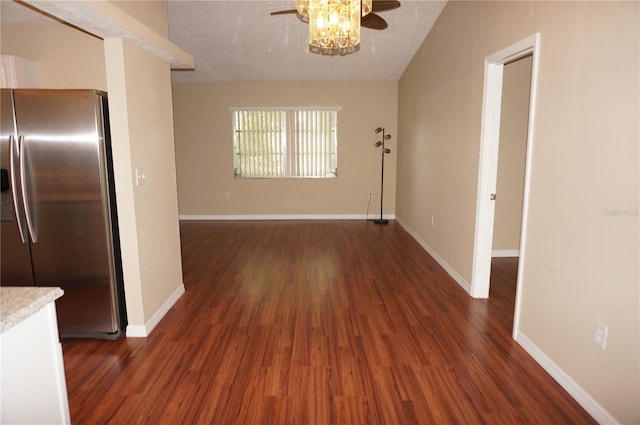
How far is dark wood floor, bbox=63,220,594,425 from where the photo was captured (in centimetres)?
201

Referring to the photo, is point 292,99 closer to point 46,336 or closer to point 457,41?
point 457,41

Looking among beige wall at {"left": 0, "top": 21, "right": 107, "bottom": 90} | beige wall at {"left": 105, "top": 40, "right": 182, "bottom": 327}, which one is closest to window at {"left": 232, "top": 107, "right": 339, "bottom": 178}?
beige wall at {"left": 105, "top": 40, "right": 182, "bottom": 327}

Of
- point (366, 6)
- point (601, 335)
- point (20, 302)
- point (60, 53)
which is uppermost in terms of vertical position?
point (366, 6)

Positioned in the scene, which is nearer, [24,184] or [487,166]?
[24,184]

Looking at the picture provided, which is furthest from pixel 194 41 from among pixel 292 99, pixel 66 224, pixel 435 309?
pixel 435 309

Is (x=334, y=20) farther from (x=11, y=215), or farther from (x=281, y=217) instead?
(x=281, y=217)

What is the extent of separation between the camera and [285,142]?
23.1 feet

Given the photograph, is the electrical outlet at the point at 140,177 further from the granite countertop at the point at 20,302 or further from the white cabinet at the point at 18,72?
the granite countertop at the point at 20,302

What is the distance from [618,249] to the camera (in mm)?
1801

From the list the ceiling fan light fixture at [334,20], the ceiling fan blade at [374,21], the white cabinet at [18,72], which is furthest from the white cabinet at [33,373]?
the ceiling fan blade at [374,21]

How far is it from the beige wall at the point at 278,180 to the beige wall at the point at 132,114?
3792mm

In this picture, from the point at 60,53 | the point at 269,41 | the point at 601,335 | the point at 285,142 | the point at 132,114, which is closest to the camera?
the point at 601,335

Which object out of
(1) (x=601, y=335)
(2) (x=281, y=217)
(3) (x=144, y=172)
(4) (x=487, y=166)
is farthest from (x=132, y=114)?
(2) (x=281, y=217)

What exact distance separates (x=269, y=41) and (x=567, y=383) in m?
4.98
